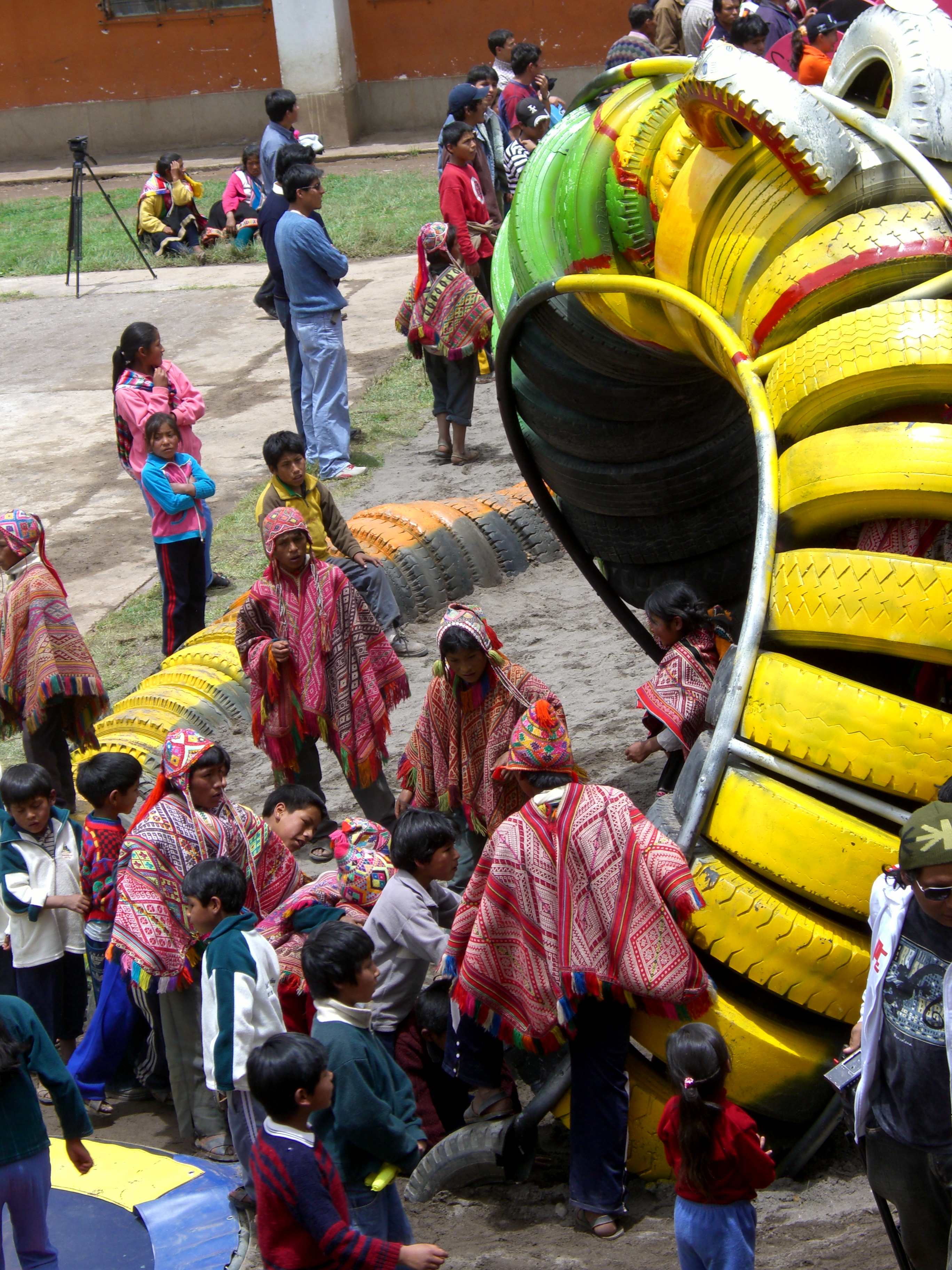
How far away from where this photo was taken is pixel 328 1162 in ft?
9.71

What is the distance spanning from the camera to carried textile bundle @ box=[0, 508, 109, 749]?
5828mm

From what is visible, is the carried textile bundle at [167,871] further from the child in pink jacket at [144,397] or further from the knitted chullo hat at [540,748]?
the child in pink jacket at [144,397]

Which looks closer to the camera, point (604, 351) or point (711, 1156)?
point (711, 1156)

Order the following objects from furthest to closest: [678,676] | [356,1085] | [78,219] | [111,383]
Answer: [78,219], [111,383], [678,676], [356,1085]

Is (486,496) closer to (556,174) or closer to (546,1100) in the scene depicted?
(556,174)

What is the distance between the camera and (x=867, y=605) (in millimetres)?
3533

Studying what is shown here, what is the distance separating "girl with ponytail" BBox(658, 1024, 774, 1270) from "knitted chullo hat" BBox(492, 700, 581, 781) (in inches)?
37.4

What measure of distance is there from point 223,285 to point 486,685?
11734mm

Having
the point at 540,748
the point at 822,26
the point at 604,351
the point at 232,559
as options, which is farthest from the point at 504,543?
the point at 540,748

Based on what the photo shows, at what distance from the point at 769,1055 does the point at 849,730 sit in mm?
841

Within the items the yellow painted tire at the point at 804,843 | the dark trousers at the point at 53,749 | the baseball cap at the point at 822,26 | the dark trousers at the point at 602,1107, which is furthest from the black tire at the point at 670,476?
the baseball cap at the point at 822,26

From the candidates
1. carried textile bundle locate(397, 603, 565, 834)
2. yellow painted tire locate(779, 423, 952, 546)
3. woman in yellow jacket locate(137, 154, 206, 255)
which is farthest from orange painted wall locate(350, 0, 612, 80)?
yellow painted tire locate(779, 423, 952, 546)

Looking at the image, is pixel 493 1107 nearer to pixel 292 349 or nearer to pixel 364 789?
pixel 364 789

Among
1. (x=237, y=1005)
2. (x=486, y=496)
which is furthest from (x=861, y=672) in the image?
(x=486, y=496)
